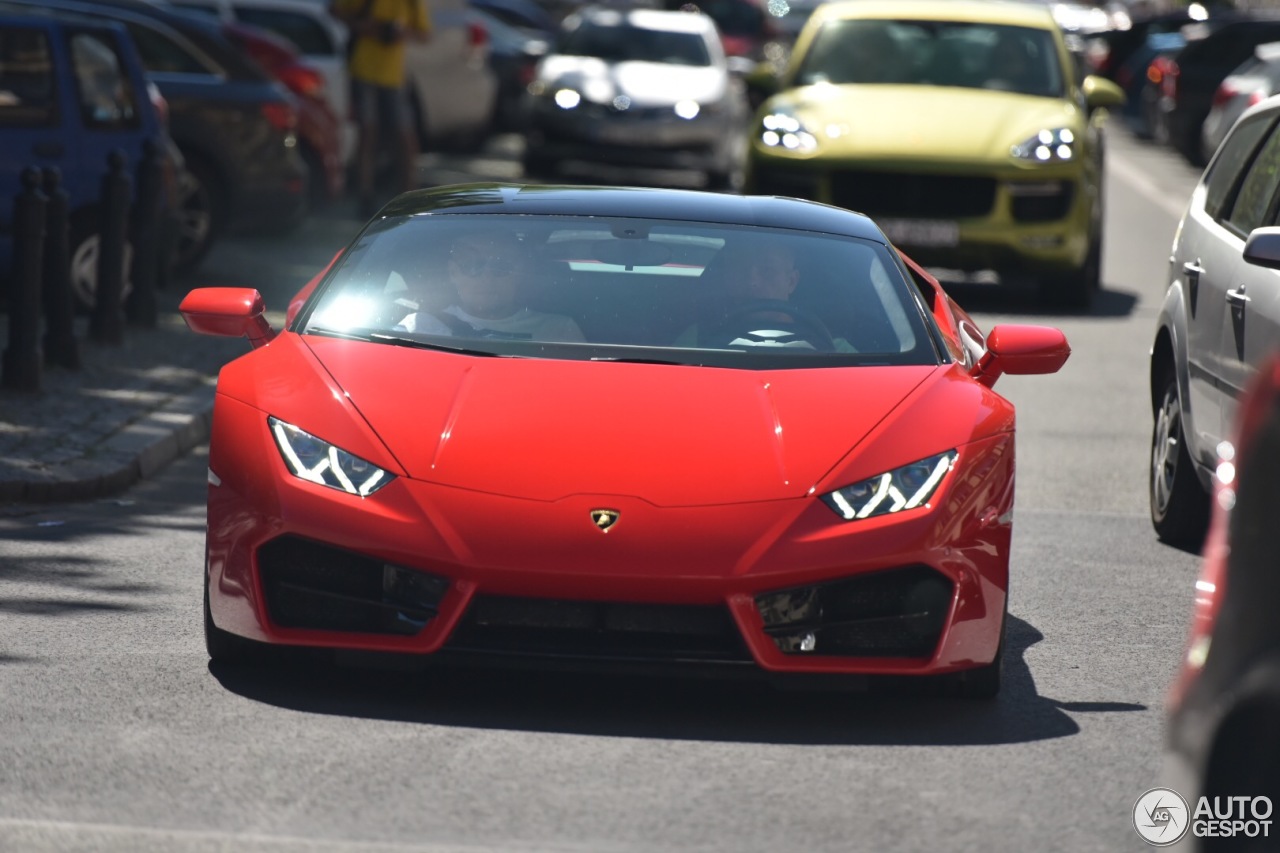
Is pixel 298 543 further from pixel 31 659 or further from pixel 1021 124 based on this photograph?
pixel 1021 124

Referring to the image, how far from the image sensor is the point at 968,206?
15.1 metres

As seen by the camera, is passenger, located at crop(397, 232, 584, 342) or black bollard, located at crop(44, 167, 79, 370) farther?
black bollard, located at crop(44, 167, 79, 370)

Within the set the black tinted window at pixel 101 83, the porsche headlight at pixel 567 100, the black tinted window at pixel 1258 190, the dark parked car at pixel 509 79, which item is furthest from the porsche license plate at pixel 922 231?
the dark parked car at pixel 509 79

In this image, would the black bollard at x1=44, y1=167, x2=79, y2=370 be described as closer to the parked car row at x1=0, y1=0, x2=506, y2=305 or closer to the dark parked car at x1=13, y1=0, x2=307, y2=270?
the parked car row at x1=0, y1=0, x2=506, y2=305

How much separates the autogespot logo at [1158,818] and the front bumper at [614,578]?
A: 0.77 m

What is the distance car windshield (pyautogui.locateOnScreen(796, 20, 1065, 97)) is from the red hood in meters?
10.3

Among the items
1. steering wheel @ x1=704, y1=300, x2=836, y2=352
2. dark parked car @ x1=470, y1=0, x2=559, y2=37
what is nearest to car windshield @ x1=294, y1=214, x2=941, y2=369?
steering wheel @ x1=704, y1=300, x2=836, y2=352

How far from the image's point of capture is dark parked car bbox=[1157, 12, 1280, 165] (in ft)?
94.0

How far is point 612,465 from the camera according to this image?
5.54 m

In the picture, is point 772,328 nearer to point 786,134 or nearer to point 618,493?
point 618,493

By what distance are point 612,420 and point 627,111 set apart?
51.7 feet

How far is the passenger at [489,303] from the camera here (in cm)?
639

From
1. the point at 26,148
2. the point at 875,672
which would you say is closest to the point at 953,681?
the point at 875,672

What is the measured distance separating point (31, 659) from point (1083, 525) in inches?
166
